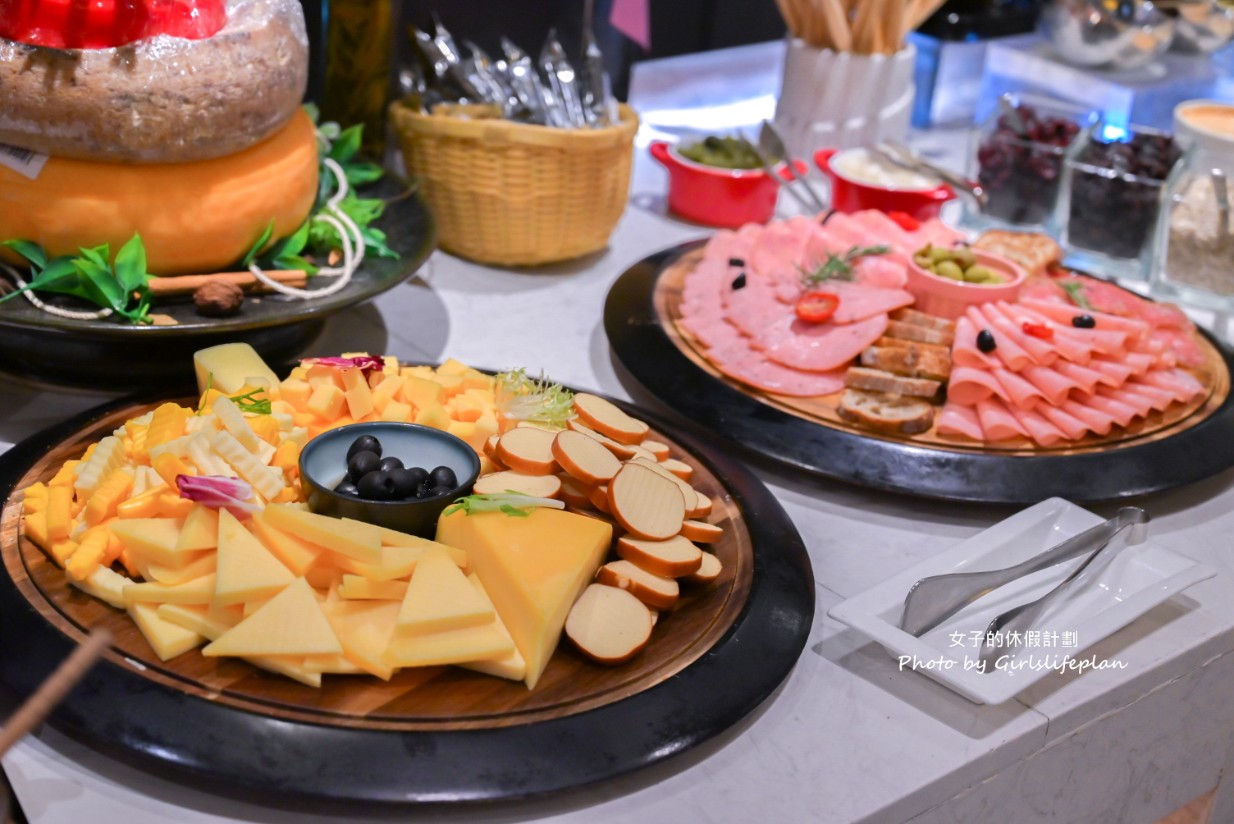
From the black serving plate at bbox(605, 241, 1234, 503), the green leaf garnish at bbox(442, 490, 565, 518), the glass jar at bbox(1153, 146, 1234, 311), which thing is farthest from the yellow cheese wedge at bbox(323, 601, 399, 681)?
the glass jar at bbox(1153, 146, 1234, 311)

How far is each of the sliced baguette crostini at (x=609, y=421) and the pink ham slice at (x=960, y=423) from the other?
0.39 metres

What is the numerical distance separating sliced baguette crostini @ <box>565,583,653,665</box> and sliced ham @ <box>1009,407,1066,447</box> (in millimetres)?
642

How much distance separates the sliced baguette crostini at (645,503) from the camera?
116 cm

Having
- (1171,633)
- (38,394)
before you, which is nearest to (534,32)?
(38,394)

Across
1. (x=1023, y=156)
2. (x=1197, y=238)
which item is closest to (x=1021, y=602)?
(x=1197, y=238)

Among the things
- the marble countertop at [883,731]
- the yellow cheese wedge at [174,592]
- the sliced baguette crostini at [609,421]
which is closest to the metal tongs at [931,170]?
the marble countertop at [883,731]

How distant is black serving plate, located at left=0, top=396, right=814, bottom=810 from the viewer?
910mm

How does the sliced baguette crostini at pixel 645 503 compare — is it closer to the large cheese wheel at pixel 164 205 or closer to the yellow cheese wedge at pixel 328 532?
the yellow cheese wedge at pixel 328 532

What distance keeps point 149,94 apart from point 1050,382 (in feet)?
3.68

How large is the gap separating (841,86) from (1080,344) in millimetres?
1048

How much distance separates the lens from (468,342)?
1834 mm

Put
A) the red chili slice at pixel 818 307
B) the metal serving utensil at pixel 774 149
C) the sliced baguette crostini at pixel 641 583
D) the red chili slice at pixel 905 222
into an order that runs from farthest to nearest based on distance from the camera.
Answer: the metal serving utensil at pixel 774 149 < the red chili slice at pixel 905 222 < the red chili slice at pixel 818 307 < the sliced baguette crostini at pixel 641 583

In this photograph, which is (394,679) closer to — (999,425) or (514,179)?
(999,425)

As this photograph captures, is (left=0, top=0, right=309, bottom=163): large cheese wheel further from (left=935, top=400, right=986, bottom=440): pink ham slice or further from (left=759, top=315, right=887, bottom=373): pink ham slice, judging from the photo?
(left=935, top=400, right=986, bottom=440): pink ham slice
